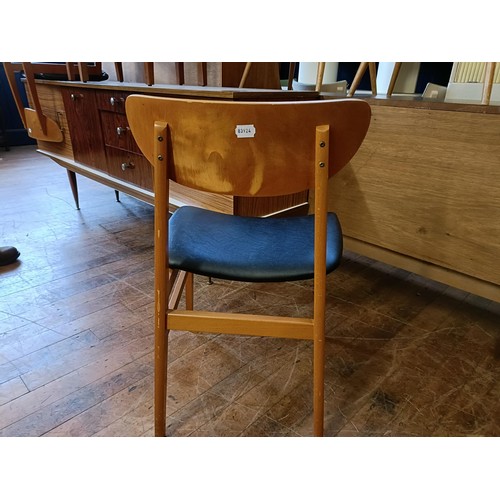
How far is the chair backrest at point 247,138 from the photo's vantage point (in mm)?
609

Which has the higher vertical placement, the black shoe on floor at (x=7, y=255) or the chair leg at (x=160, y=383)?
the chair leg at (x=160, y=383)

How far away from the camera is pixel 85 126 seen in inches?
74.9

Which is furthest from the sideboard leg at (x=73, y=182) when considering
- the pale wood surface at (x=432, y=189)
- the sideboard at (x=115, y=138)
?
the pale wood surface at (x=432, y=189)

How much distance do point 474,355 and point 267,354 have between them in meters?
0.63

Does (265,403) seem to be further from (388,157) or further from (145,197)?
(145,197)

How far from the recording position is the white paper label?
0.62 meters

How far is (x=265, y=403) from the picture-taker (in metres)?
0.97

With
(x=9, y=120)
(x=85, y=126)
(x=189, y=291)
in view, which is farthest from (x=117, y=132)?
(x=9, y=120)

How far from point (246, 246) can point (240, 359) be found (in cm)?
41

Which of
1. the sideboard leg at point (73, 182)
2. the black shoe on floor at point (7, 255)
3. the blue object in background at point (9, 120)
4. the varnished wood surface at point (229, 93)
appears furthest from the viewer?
the blue object in background at point (9, 120)

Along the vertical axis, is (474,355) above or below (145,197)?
below

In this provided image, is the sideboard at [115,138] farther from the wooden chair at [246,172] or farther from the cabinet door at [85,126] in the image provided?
the wooden chair at [246,172]
